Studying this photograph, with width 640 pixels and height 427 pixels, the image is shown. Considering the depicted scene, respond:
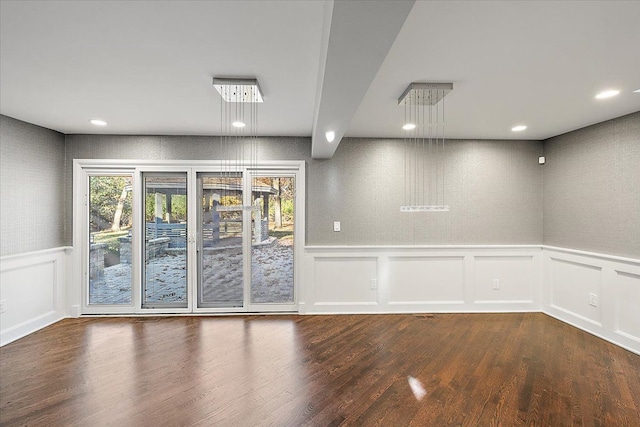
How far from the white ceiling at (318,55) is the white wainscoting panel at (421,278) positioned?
6.13ft

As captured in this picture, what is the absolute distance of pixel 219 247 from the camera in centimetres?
434

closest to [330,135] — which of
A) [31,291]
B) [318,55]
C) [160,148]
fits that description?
[318,55]

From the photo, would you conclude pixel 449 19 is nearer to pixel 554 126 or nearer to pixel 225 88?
pixel 225 88

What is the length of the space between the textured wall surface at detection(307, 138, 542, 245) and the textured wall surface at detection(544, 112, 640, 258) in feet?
0.81

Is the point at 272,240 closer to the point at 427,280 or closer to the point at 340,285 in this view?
the point at 340,285

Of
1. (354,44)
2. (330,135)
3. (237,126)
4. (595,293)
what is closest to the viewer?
(354,44)

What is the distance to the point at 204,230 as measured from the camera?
435 cm

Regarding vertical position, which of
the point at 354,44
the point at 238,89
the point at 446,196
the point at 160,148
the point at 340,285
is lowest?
the point at 340,285

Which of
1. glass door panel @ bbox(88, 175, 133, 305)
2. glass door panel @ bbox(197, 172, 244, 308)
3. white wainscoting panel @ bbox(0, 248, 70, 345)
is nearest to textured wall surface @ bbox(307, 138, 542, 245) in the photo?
glass door panel @ bbox(197, 172, 244, 308)

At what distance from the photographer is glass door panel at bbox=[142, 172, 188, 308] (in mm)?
4293

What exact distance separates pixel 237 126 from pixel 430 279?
10.8 ft

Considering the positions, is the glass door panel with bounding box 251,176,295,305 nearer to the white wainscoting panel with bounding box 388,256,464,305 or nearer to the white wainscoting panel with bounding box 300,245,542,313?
the white wainscoting panel with bounding box 300,245,542,313

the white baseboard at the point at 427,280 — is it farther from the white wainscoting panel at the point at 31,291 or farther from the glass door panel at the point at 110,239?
the glass door panel at the point at 110,239

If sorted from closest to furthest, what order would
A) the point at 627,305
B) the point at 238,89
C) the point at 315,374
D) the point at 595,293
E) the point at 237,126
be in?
the point at 238,89, the point at 315,374, the point at 627,305, the point at 595,293, the point at 237,126
